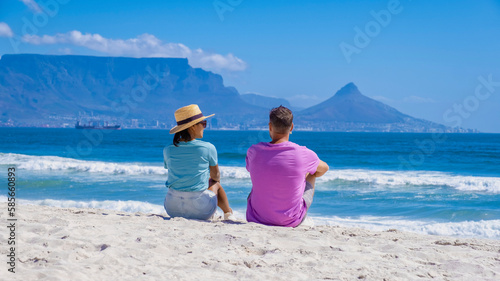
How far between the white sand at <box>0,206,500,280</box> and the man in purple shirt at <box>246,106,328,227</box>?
0.74ft

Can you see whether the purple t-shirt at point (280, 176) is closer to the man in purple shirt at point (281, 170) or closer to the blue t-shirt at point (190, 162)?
the man in purple shirt at point (281, 170)

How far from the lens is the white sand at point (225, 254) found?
3.12 meters

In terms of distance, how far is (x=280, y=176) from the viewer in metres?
4.27

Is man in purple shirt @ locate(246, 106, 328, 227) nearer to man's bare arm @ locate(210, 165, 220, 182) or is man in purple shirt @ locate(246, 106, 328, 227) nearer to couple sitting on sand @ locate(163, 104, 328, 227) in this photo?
couple sitting on sand @ locate(163, 104, 328, 227)

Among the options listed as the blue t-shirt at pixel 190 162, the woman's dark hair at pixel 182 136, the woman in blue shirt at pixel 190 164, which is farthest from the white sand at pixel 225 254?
the woman's dark hair at pixel 182 136

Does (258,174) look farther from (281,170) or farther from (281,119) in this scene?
(281,119)

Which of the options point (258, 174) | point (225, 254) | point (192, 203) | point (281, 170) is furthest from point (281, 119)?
point (192, 203)

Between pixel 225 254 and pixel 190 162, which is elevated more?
pixel 190 162

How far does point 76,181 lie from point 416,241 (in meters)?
10.9

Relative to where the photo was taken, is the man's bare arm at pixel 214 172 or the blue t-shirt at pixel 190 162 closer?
the blue t-shirt at pixel 190 162

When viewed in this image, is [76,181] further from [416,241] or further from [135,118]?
[135,118]

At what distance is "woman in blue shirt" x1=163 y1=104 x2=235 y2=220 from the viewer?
4754 mm

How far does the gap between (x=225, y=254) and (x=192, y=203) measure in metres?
1.44

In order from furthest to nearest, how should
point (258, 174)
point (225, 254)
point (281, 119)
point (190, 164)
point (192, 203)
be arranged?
point (192, 203) → point (190, 164) → point (258, 174) → point (281, 119) → point (225, 254)
